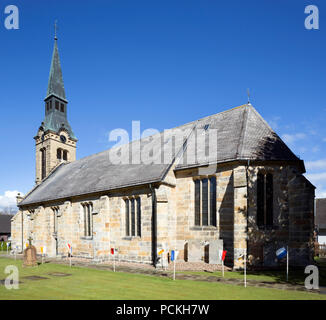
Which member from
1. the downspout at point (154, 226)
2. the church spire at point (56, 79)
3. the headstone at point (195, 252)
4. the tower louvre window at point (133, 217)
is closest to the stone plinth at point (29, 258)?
the tower louvre window at point (133, 217)

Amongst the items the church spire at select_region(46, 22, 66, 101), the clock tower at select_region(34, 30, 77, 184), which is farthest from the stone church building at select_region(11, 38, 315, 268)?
the church spire at select_region(46, 22, 66, 101)

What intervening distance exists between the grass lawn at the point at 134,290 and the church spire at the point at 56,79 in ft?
109

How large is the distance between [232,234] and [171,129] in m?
13.1

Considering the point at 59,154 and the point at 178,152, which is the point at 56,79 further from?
the point at 178,152

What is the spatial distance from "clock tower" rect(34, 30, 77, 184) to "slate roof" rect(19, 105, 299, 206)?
9288mm

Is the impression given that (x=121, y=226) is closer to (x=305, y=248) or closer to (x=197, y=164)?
(x=197, y=164)

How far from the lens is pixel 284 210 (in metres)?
18.1

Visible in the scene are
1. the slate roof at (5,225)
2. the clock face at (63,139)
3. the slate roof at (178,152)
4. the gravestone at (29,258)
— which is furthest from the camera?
the slate roof at (5,225)

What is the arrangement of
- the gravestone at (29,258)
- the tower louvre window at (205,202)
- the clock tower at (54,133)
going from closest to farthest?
the tower louvre window at (205,202) < the gravestone at (29,258) < the clock tower at (54,133)

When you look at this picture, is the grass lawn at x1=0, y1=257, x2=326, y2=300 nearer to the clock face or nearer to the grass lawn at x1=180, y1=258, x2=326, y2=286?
the grass lawn at x1=180, y1=258, x2=326, y2=286

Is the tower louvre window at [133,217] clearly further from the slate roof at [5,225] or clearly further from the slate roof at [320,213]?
the slate roof at [5,225]

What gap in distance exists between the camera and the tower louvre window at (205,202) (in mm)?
18969

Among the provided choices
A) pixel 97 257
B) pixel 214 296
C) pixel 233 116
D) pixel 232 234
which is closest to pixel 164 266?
pixel 232 234

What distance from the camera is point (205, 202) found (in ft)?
63.6
